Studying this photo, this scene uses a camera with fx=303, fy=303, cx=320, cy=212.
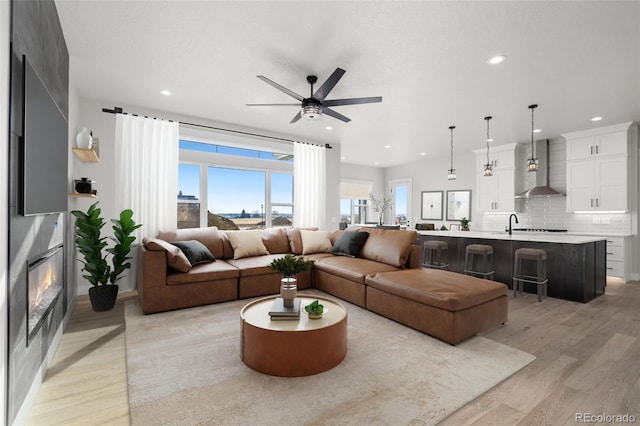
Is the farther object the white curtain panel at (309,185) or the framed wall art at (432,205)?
the framed wall art at (432,205)

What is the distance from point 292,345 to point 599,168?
21.2ft

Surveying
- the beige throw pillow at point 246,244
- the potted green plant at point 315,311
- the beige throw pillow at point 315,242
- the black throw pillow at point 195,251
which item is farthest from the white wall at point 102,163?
the potted green plant at point 315,311

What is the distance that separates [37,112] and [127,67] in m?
1.74

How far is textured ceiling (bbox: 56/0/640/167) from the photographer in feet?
7.69

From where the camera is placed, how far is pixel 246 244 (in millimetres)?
4559

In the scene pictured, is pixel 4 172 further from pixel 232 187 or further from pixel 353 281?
pixel 232 187

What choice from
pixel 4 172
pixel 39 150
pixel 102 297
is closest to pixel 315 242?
pixel 102 297

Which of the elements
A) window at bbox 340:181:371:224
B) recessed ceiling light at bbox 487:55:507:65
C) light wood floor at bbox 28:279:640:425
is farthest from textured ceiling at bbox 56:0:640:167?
window at bbox 340:181:371:224

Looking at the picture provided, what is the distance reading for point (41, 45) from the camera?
2.02 meters

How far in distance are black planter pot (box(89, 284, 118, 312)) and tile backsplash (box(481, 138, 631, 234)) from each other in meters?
7.51

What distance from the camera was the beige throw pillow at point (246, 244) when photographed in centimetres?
449

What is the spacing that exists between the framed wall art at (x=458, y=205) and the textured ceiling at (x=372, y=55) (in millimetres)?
3308

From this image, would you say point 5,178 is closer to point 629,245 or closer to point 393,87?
point 393,87

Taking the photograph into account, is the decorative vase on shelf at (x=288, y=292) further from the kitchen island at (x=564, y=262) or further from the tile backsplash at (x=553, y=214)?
the tile backsplash at (x=553, y=214)
